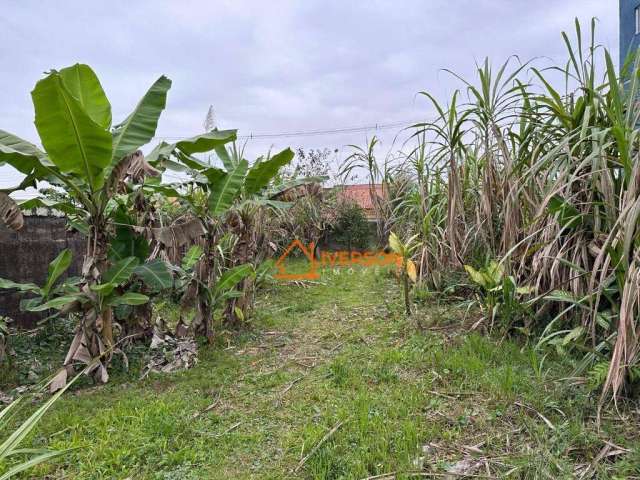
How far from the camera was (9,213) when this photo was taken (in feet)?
9.39

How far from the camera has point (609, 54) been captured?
2.42 m

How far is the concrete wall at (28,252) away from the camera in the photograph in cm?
407

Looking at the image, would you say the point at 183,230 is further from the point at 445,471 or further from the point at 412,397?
the point at 445,471

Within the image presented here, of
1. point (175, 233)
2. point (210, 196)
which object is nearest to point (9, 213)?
point (175, 233)

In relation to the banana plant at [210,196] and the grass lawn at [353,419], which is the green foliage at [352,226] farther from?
the grass lawn at [353,419]

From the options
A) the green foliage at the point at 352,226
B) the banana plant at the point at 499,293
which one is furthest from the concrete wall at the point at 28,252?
the green foliage at the point at 352,226

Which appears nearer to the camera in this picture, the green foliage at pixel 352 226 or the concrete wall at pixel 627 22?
the concrete wall at pixel 627 22

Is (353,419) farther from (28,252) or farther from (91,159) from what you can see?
(28,252)

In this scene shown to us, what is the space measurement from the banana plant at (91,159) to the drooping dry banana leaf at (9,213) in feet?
0.11

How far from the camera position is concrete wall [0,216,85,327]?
407 centimetres

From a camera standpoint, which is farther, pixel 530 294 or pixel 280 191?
pixel 280 191

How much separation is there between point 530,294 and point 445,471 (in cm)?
170

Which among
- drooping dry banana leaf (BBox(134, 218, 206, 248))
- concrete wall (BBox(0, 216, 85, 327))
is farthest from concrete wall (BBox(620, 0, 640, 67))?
concrete wall (BBox(0, 216, 85, 327))

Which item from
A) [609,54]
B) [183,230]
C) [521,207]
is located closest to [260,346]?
[183,230]
